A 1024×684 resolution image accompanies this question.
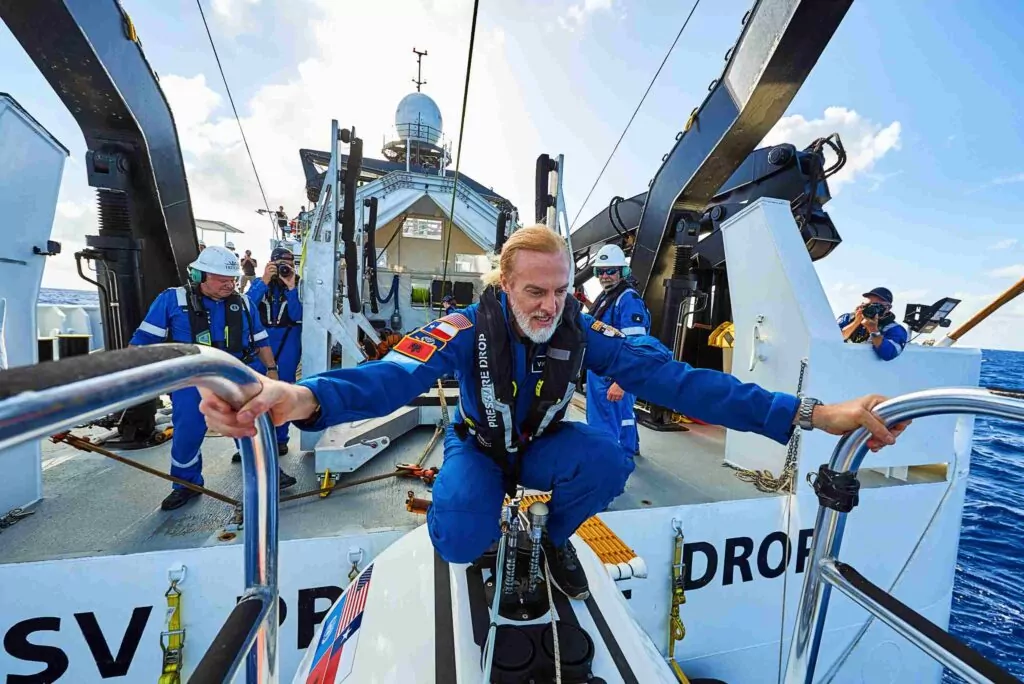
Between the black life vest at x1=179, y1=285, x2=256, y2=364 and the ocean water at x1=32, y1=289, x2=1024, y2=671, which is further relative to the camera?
the ocean water at x1=32, y1=289, x2=1024, y2=671

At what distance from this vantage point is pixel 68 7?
2.41m


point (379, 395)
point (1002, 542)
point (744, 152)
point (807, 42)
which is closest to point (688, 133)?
point (744, 152)

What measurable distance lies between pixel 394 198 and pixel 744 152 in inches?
217

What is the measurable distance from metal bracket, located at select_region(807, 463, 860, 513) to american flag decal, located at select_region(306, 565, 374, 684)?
1.26 m

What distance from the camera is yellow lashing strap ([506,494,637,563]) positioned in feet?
5.90

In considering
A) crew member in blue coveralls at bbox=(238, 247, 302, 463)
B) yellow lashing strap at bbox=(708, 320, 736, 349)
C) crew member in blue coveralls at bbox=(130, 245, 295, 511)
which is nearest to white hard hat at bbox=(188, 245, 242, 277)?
crew member in blue coveralls at bbox=(130, 245, 295, 511)

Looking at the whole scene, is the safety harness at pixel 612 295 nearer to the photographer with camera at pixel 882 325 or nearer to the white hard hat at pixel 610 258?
the white hard hat at pixel 610 258

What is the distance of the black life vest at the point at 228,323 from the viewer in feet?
8.98

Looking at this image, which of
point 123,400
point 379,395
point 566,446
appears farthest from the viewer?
point 566,446

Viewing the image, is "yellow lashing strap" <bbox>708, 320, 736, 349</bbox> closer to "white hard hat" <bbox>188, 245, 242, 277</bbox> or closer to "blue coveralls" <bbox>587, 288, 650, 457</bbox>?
"blue coveralls" <bbox>587, 288, 650, 457</bbox>

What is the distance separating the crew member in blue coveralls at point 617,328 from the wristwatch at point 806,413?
1.84 metres

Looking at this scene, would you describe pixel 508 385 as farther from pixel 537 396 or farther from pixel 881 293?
pixel 881 293

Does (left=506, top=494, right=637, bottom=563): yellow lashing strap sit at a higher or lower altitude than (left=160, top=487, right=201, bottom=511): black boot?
higher

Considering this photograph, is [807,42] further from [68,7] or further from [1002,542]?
[1002,542]
